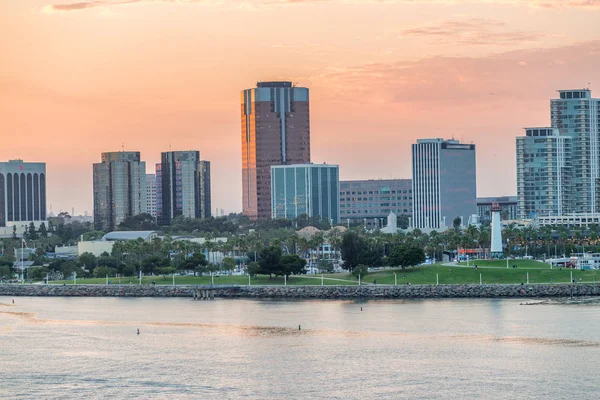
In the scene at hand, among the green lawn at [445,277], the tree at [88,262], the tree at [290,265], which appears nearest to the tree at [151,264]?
the green lawn at [445,277]

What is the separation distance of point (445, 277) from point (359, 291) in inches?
512

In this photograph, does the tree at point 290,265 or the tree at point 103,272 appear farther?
the tree at point 103,272

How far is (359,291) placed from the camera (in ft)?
470

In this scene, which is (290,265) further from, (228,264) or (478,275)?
(478,275)

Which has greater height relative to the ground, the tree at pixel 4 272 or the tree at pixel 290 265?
the tree at pixel 290 265

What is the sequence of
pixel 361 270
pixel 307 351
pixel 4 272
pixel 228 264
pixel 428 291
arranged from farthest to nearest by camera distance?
pixel 4 272
pixel 228 264
pixel 361 270
pixel 428 291
pixel 307 351

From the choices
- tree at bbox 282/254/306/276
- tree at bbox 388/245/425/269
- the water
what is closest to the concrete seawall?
tree at bbox 282/254/306/276

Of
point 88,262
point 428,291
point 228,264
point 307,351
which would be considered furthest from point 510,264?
point 307,351

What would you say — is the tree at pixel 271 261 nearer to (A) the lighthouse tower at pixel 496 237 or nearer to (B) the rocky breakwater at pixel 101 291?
(B) the rocky breakwater at pixel 101 291

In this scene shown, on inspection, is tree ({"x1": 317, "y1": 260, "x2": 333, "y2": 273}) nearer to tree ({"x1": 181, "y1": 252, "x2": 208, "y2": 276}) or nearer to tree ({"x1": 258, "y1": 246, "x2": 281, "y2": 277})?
tree ({"x1": 258, "y1": 246, "x2": 281, "y2": 277})

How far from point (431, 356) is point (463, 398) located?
54.4 ft

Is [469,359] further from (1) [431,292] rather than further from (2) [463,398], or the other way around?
(1) [431,292]

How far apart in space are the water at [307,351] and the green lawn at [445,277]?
1547cm

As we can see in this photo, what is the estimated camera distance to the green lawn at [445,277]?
148 metres
